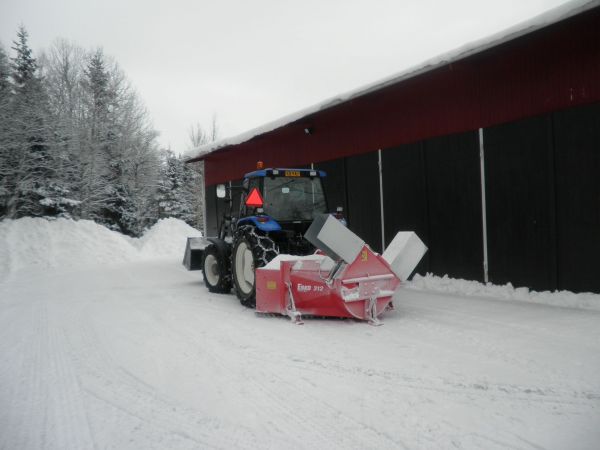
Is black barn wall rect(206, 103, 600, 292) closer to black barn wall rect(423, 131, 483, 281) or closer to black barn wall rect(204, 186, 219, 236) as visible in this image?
black barn wall rect(423, 131, 483, 281)

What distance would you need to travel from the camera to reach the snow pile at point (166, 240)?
A: 18.9 meters

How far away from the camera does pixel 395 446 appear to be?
8.00ft

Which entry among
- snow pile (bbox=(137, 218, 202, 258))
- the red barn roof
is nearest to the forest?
snow pile (bbox=(137, 218, 202, 258))

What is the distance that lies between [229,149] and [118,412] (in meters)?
13.7

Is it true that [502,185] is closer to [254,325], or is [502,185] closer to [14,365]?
[254,325]

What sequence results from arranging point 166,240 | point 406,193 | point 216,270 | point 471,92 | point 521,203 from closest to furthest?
point 521,203 → point 471,92 → point 216,270 → point 406,193 → point 166,240

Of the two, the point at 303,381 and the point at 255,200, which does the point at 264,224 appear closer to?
the point at 255,200

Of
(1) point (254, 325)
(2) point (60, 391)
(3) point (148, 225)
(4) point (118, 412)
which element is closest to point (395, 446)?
(4) point (118, 412)

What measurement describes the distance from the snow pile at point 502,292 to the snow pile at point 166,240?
1233 centimetres

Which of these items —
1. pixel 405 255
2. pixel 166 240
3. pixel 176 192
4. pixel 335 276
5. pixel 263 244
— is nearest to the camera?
pixel 335 276

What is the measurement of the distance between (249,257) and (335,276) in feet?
6.38

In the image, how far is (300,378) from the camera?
11.4 feet

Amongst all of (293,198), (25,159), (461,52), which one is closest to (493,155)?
(461,52)

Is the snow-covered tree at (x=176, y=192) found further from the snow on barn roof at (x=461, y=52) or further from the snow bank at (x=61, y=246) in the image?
the snow on barn roof at (x=461, y=52)
